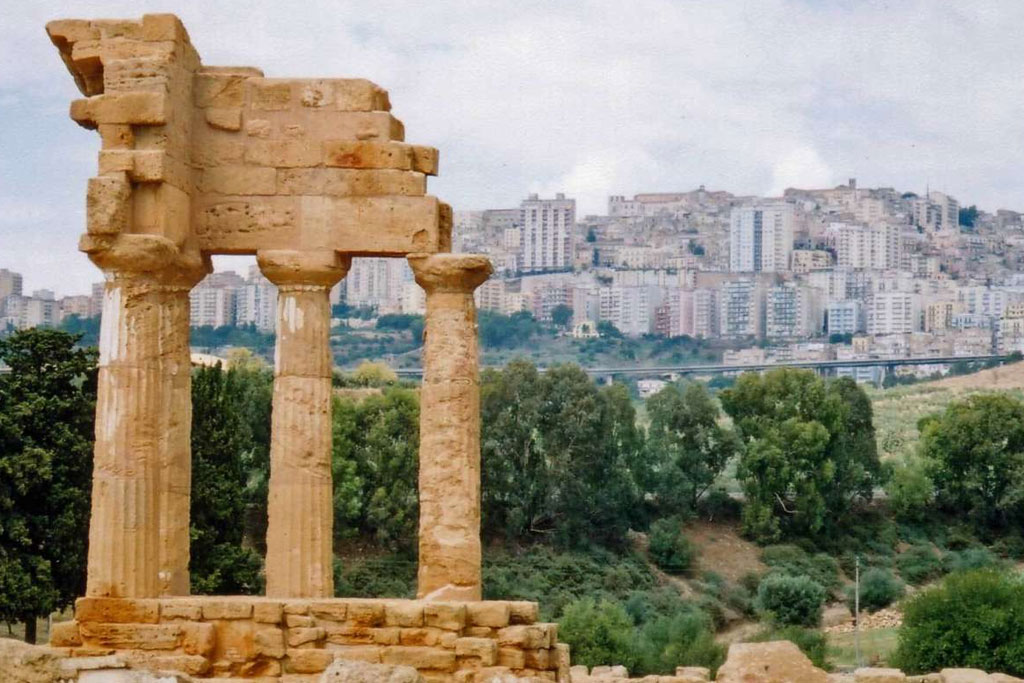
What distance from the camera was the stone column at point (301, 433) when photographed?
2486 centimetres

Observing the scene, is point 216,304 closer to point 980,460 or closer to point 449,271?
point 980,460

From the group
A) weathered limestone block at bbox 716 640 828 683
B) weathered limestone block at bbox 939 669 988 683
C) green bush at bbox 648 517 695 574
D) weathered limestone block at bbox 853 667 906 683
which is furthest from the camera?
green bush at bbox 648 517 695 574

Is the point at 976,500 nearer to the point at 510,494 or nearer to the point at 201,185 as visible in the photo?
the point at 510,494

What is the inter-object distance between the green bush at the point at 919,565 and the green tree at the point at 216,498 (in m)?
38.1

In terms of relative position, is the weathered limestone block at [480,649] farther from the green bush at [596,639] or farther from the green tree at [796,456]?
the green tree at [796,456]

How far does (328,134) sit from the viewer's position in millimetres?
25453

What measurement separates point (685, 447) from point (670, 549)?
10.1 metres

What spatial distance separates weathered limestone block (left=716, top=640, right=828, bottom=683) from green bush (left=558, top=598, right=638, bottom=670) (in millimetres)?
17451

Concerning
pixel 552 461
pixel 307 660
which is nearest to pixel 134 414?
pixel 307 660

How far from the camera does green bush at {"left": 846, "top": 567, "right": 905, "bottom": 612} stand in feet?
249

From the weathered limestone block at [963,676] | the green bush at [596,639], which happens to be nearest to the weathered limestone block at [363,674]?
the weathered limestone block at [963,676]

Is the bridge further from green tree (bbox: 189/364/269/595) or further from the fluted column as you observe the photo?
the fluted column

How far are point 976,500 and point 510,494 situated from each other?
914 inches

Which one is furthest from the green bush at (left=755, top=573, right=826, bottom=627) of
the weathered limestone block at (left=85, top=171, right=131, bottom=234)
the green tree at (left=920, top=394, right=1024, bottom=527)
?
the weathered limestone block at (left=85, top=171, right=131, bottom=234)
